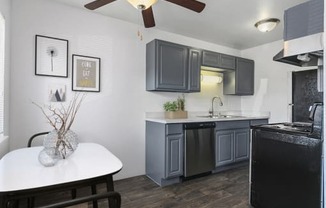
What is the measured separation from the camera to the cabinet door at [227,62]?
3585 millimetres

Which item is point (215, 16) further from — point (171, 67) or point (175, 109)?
point (175, 109)

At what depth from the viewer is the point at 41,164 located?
4.05ft

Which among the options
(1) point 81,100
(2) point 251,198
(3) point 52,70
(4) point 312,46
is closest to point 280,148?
(2) point 251,198

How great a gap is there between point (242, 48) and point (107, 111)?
3369 millimetres

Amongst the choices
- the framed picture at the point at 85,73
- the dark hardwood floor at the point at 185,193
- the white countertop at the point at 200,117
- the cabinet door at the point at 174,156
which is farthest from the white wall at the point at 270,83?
the framed picture at the point at 85,73

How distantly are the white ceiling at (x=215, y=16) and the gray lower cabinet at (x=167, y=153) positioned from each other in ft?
5.28

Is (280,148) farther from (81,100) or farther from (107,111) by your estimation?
(81,100)

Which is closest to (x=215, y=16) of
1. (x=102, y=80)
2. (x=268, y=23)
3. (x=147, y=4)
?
(x=268, y=23)

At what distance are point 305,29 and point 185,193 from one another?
2.15 m

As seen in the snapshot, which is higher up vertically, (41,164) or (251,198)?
(41,164)

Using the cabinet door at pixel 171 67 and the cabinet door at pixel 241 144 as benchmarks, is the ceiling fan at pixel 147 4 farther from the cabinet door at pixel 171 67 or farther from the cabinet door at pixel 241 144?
the cabinet door at pixel 241 144

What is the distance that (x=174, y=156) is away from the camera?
265 cm

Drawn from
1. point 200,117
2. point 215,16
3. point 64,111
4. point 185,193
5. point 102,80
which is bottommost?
point 185,193

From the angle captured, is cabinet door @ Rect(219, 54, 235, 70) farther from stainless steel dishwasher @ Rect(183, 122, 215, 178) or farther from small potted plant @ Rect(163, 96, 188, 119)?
stainless steel dishwasher @ Rect(183, 122, 215, 178)
